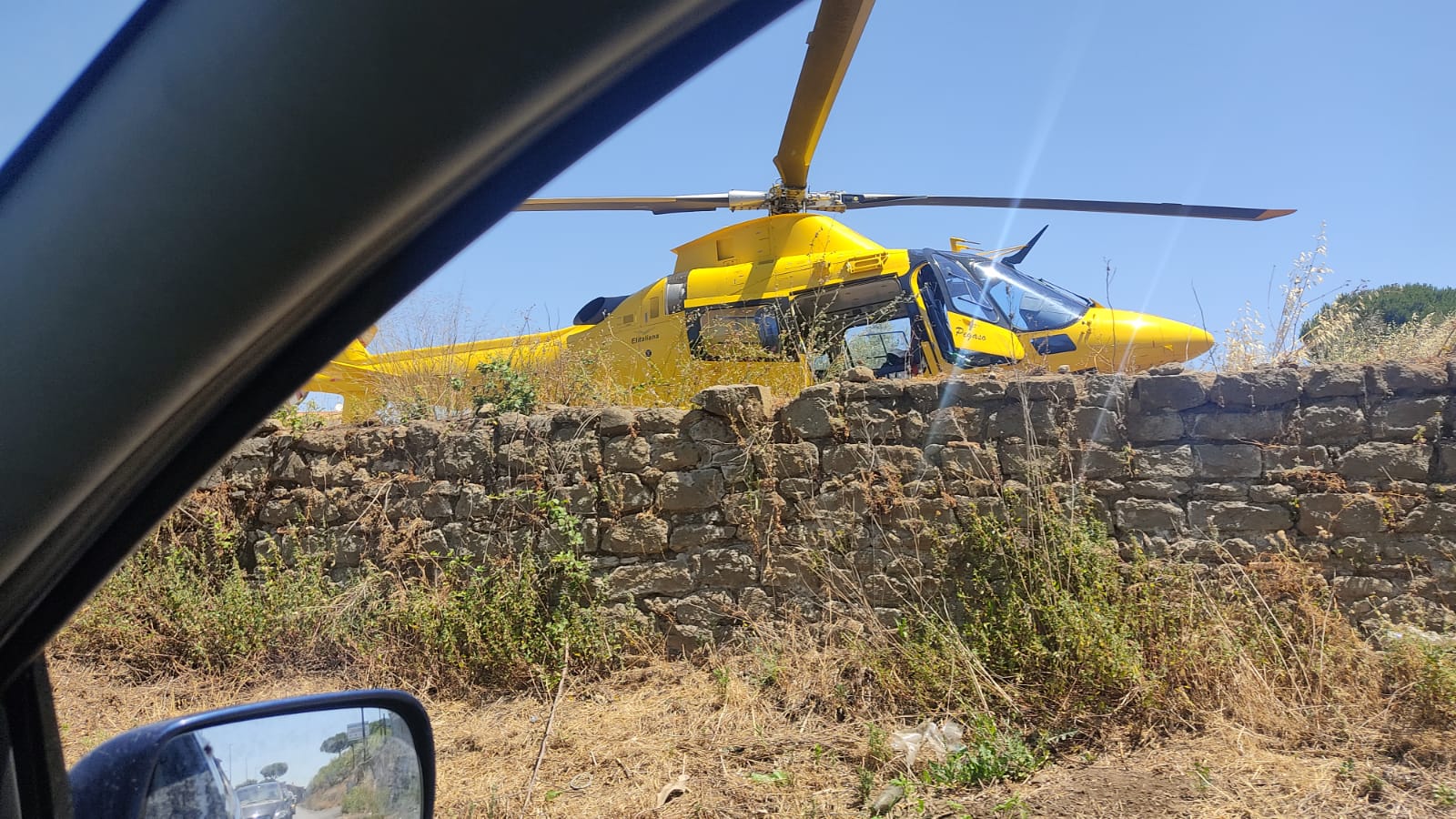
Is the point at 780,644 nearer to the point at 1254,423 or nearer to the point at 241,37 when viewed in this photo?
the point at 1254,423

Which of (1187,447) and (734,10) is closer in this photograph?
(734,10)

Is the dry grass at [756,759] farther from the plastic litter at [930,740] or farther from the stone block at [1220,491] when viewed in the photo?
the stone block at [1220,491]

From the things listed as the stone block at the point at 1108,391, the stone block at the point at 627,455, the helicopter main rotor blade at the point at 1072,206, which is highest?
the helicopter main rotor blade at the point at 1072,206

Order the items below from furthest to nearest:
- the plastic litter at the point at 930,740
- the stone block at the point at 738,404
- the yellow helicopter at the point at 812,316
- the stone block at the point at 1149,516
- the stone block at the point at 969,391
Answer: the yellow helicopter at the point at 812,316 < the stone block at the point at 738,404 < the stone block at the point at 969,391 < the stone block at the point at 1149,516 < the plastic litter at the point at 930,740

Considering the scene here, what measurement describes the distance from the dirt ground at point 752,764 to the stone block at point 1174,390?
5.60 ft

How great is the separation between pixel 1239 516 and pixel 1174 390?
72 centimetres

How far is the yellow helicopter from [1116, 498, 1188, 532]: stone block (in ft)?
5.01

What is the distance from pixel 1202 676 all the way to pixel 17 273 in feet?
14.7

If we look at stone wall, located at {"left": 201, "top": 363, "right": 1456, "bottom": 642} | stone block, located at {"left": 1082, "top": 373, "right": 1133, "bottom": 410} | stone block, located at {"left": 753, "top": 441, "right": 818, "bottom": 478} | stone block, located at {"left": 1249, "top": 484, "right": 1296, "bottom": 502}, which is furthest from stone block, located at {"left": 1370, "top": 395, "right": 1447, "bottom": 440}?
stone block, located at {"left": 753, "top": 441, "right": 818, "bottom": 478}

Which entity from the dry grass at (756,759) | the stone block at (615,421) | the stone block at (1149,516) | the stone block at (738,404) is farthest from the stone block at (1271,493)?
the stone block at (615,421)

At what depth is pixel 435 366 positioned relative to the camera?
709 centimetres

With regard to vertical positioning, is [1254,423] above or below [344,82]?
below

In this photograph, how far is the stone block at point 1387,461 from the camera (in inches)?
170

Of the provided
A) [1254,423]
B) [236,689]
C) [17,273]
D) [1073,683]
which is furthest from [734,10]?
[236,689]
